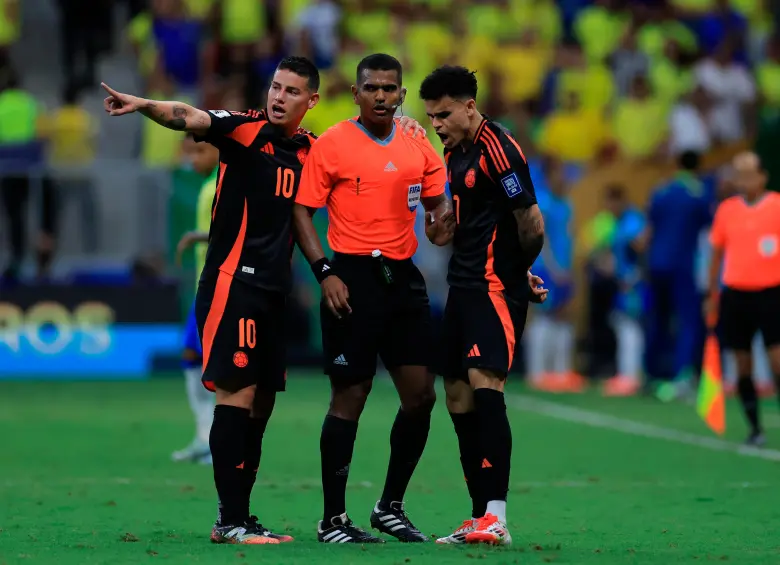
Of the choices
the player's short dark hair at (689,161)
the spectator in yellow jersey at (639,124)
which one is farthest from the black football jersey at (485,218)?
the spectator in yellow jersey at (639,124)

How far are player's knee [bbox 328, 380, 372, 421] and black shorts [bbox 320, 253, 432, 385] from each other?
1.5 inches

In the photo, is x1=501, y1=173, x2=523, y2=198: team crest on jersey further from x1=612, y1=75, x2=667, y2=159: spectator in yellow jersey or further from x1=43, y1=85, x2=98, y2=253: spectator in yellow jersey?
x1=612, y1=75, x2=667, y2=159: spectator in yellow jersey

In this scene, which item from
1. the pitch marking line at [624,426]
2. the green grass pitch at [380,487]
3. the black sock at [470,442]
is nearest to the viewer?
the green grass pitch at [380,487]

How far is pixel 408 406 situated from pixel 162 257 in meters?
12.9

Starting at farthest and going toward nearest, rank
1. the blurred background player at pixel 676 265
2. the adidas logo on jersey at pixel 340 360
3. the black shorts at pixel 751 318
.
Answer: the blurred background player at pixel 676 265 → the black shorts at pixel 751 318 → the adidas logo on jersey at pixel 340 360

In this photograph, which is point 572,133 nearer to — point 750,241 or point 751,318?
point 750,241

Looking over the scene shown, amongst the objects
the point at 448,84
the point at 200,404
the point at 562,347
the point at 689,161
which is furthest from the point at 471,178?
the point at 562,347

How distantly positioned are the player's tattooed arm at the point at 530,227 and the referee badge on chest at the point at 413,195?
0.53 metres

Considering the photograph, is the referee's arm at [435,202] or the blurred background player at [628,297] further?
the blurred background player at [628,297]

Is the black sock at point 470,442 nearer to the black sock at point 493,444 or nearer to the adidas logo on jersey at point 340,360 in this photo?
the black sock at point 493,444

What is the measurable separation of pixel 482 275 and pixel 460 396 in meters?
0.62

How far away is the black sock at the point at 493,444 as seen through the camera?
7.51 m

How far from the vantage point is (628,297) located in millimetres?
19078

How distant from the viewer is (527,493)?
9.98 meters
